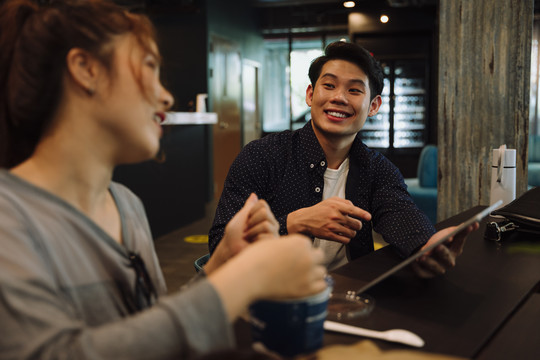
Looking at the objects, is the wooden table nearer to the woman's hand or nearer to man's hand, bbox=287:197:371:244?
man's hand, bbox=287:197:371:244

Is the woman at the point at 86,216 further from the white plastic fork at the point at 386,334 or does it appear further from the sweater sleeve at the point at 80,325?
the white plastic fork at the point at 386,334

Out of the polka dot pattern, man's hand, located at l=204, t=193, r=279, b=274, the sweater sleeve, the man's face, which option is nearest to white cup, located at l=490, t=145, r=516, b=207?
the polka dot pattern

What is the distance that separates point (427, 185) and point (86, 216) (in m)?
4.94

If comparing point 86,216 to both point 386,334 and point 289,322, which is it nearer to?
point 289,322

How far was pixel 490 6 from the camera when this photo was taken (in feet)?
10.4

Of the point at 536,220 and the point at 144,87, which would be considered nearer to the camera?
the point at 144,87

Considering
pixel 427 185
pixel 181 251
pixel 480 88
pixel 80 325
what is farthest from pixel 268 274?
pixel 427 185

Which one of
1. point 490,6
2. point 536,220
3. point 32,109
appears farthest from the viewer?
point 490,6

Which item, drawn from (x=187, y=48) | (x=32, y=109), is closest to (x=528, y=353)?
(x=32, y=109)

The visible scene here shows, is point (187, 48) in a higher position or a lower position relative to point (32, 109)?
higher

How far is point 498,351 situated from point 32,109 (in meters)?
0.88

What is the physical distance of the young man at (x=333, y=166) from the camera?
1.88m

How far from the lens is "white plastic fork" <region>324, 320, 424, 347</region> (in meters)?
0.90

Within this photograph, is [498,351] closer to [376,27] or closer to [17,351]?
[17,351]
